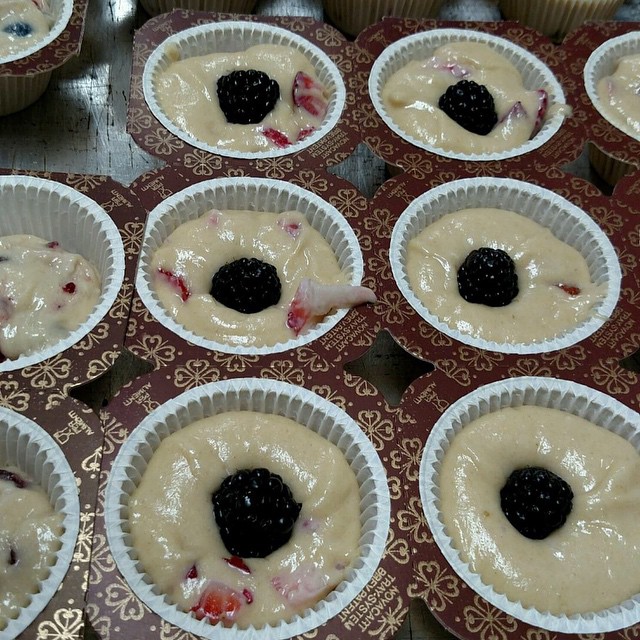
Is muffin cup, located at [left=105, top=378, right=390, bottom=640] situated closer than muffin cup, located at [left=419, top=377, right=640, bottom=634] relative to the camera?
Yes

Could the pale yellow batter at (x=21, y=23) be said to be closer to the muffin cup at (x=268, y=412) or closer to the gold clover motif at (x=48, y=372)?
the gold clover motif at (x=48, y=372)

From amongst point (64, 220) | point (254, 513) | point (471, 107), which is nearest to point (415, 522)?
point (254, 513)

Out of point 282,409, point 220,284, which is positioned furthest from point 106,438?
point 220,284

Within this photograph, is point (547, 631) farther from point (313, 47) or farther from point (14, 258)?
point (313, 47)

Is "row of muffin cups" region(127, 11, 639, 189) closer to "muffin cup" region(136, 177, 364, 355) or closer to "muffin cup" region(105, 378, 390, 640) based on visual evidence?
"muffin cup" region(136, 177, 364, 355)

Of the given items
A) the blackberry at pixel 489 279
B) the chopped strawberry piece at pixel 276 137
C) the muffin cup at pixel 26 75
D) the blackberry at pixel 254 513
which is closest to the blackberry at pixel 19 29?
the muffin cup at pixel 26 75

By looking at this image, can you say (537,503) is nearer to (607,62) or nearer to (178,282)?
(178,282)

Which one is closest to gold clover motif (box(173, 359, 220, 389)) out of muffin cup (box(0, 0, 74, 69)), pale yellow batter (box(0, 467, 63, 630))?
pale yellow batter (box(0, 467, 63, 630))
